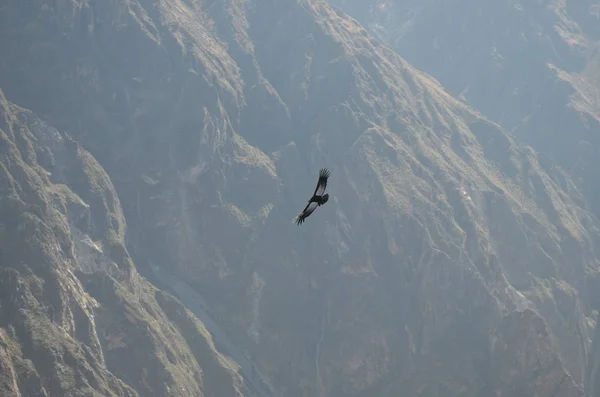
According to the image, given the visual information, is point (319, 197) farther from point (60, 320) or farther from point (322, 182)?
point (60, 320)

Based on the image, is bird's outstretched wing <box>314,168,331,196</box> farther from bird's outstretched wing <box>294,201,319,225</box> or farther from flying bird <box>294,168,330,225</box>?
bird's outstretched wing <box>294,201,319,225</box>

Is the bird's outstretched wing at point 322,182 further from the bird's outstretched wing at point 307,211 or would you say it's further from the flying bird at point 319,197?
the bird's outstretched wing at point 307,211

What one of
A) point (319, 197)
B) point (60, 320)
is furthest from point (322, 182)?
point (60, 320)

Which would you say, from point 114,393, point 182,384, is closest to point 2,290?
point 114,393

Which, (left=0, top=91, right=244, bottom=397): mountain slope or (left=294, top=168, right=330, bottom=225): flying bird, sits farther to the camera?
(left=0, top=91, right=244, bottom=397): mountain slope

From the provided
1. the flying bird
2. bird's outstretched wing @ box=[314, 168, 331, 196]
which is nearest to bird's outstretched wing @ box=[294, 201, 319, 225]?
the flying bird

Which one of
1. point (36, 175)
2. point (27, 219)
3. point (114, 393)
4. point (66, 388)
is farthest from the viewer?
point (36, 175)

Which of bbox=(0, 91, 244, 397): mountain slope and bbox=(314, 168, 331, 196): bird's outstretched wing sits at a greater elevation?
bbox=(314, 168, 331, 196): bird's outstretched wing

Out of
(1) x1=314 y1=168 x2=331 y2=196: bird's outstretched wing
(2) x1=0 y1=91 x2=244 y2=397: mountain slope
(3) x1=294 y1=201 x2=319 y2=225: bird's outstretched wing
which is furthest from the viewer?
(2) x1=0 y1=91 x2=244 y2=397: mountain slope

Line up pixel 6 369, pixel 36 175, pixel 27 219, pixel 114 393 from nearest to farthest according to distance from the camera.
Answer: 1. pixel 6 369
2. pixel 114 393
3. pixel 27 219
4. pixel 36 175

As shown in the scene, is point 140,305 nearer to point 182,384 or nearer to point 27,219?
point 182,384

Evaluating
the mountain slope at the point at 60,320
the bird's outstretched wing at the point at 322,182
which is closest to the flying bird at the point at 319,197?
the bird's outstretched wing at the point at 322,182
